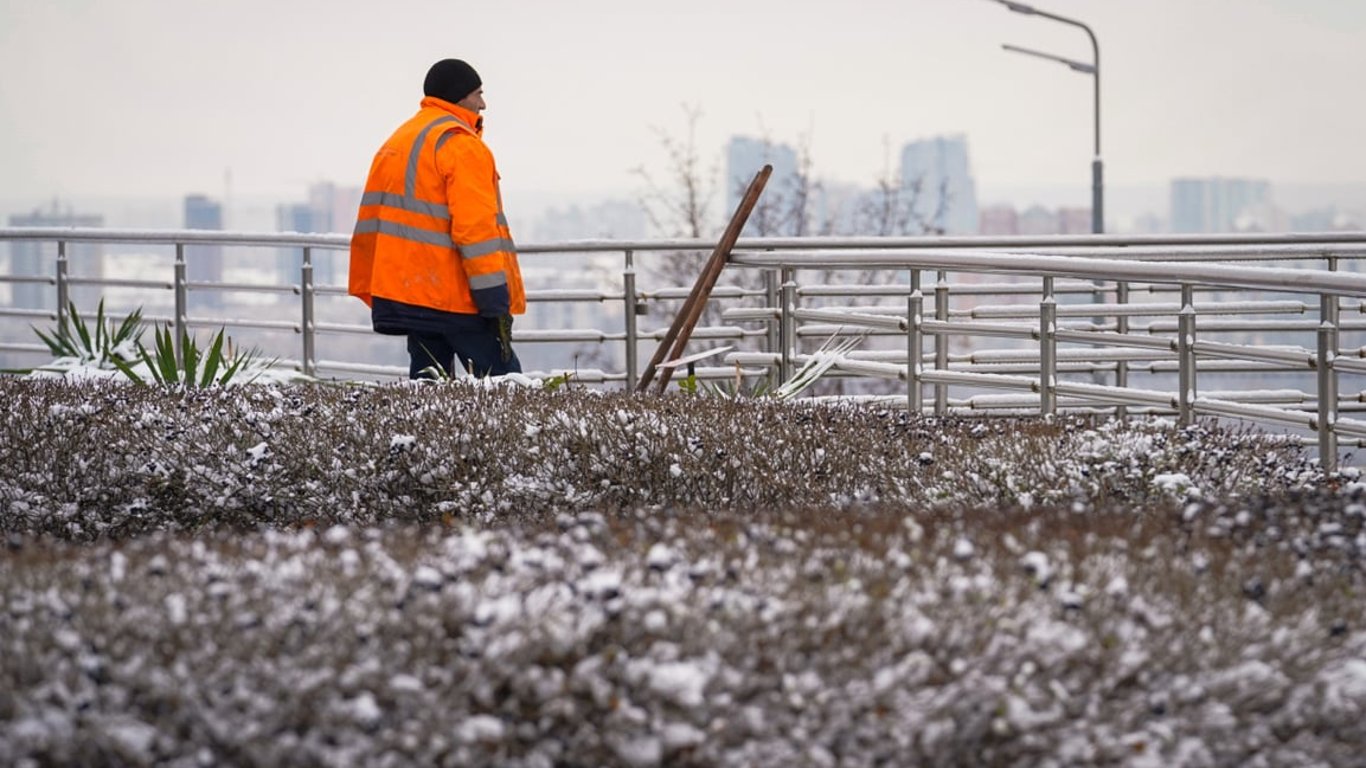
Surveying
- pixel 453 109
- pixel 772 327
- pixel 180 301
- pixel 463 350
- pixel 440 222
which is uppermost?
pixel 453 109

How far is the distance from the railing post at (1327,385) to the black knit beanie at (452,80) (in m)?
3.80

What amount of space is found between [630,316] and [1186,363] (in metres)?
3.97

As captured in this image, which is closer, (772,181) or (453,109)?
(453,109)

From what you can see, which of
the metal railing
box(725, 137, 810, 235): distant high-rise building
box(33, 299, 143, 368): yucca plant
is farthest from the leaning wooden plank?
box(725, 137, 810, 235): distant high-rise building

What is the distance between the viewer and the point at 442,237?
823cm

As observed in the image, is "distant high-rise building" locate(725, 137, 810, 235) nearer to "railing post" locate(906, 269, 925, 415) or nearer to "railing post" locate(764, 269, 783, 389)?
"railing post" locate(764, 269, 783, 389)

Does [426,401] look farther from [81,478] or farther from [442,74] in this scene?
[442,74]

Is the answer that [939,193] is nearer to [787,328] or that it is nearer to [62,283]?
[62,283]

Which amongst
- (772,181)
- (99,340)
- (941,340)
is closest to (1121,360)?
(941,340)

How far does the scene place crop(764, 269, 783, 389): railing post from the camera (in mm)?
9750

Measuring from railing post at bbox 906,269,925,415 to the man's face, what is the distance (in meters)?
2.04

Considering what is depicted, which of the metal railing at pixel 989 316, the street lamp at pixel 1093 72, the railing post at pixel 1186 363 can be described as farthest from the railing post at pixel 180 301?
the street lamp at pixel 1093 72

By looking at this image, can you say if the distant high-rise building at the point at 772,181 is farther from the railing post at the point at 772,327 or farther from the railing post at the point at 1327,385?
the railing post at the point at 1327,385

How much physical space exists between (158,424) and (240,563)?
3.30 meters
